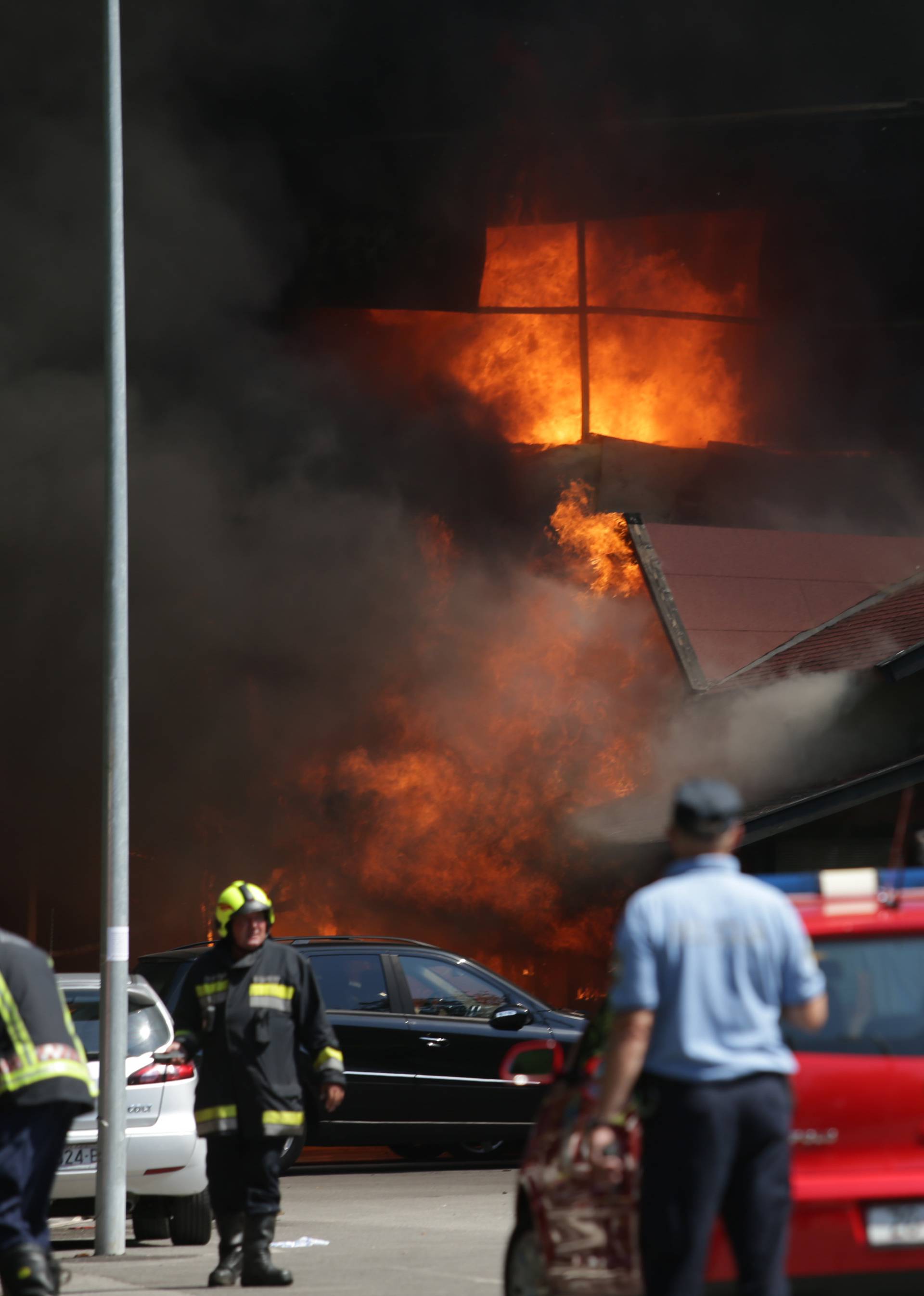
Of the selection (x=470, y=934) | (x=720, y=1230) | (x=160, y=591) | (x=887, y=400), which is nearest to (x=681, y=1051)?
(x=720, y=1230)

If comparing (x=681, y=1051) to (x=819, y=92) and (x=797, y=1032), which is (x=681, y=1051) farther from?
(x=819, y=92)

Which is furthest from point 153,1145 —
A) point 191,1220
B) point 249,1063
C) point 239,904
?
point 239,904

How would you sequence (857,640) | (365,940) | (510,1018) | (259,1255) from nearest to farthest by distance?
(259,1255), (510,1018), (365,940), (857,640)

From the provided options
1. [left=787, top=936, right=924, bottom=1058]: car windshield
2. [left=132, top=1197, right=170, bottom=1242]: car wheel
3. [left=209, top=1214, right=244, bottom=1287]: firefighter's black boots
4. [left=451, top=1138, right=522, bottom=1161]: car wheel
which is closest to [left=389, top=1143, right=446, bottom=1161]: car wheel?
[left=451, top=1138, right=522, bottom=1161]: car wheel

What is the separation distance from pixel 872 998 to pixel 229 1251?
3.81 meters

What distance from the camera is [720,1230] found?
396 centimetres

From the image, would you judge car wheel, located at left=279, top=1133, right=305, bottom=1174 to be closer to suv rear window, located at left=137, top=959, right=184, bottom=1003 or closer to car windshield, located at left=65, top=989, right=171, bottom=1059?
suv rear window, located at left=137, top=959, right=184, bottom=1003

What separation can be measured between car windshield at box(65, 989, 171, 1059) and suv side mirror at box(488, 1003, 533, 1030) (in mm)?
3299

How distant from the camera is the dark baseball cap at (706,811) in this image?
3785mm

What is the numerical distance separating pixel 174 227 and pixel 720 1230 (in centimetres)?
2316

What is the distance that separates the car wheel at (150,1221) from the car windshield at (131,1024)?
0.85 m

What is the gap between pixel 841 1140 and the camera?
3998 millimetres

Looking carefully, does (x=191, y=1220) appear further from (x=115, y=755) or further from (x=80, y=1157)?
(x=115, y=755)

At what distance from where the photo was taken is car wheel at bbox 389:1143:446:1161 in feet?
43.6
